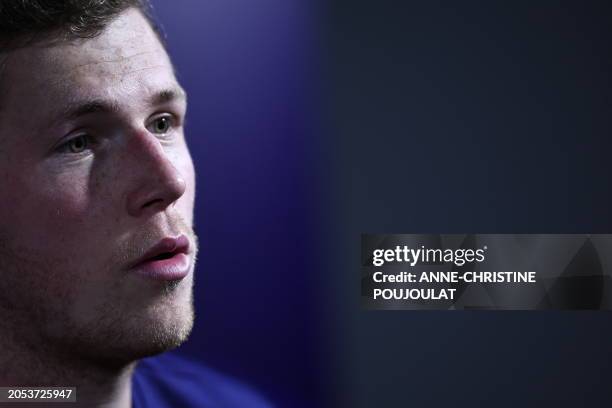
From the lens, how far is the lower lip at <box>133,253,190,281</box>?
145 centimetres

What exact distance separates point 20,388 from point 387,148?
102cm

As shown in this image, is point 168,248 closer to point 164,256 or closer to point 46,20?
point 164,256

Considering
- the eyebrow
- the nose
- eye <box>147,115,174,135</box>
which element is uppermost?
eye <box>147,115,174,135</box>

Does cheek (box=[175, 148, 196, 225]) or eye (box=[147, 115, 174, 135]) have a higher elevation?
eye (box=[147, 115, 174, 135])

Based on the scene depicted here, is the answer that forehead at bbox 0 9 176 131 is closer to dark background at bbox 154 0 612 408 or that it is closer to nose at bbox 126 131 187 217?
nose at bbox 126 131 187 217

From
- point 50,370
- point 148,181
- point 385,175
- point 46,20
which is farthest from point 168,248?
point 385,175

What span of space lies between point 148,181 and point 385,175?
69 cm

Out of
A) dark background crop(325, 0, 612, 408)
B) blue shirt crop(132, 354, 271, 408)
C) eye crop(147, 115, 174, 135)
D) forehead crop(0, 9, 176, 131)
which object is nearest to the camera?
forehead crop(0, 9, 176, 131)

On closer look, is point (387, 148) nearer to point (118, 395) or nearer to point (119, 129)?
point (119, 129)

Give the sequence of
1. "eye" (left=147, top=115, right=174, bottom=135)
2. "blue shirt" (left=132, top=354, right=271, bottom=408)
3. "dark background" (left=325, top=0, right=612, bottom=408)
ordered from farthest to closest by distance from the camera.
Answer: "dark background" (left=325, top=0, right=612, bottom=408) < "blue shirt" (left=132, top=354, right=271, bottom=408) < "eye" (left=147, top=115, right=174, bottom=135)

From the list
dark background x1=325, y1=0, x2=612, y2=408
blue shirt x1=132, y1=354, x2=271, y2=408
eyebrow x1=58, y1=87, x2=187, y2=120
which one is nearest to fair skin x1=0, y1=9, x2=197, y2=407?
eyebrow x1=58, y1=87, x2=187, y2=120

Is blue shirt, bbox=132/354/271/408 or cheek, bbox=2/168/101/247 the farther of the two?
blue shirt, bbox=132/354/271/408

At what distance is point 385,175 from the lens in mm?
1938

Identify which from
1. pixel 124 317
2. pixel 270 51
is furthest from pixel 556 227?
pixel 124 317
